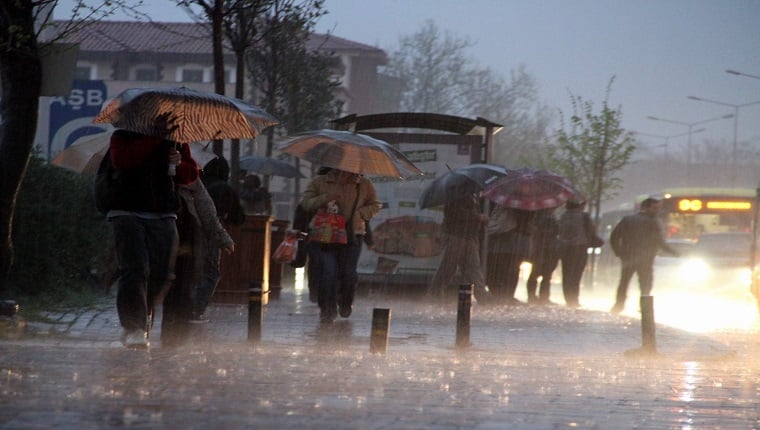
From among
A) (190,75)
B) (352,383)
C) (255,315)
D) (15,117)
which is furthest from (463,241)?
(190,75)

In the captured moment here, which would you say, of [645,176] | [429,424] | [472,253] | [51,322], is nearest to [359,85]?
[645,176]

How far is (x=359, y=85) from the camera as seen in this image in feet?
303

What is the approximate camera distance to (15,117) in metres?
12.2

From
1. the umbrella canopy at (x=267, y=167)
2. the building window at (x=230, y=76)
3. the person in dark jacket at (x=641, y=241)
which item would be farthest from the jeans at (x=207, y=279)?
the building window at (x=230, y=76)

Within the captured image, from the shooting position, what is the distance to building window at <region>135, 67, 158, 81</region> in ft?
253

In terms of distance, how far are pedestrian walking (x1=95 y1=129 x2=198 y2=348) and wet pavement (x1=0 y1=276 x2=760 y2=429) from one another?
32 cm

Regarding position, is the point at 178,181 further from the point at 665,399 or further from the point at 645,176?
the point at 645,176

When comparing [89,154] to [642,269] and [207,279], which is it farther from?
[642,269]

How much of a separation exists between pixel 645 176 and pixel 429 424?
14539 cm

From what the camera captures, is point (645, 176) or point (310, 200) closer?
point (310, 200)

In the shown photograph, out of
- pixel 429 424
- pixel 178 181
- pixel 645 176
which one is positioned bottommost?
pixel 429 424

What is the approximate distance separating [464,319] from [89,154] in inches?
167

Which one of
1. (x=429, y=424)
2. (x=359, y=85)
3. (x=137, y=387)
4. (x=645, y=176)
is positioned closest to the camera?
(x=429, y=424)

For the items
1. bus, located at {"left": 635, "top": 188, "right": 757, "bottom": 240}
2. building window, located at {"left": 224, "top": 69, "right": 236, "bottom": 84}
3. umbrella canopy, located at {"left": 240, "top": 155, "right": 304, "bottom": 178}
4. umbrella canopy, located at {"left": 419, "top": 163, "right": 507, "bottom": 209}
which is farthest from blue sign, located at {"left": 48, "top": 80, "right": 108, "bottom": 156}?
building window, located at {"left": 224, "top": 69, "right": 236, "bottom": 84}
